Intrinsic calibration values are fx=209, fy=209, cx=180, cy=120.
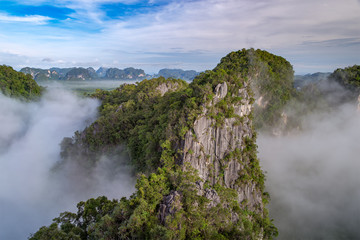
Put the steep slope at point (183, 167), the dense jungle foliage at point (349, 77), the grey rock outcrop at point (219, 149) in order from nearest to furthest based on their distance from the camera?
the steep slope at point (183, 167) → the grey rock outcrop at point (219, 149) → the dense jungle foliage at point (349, 77)

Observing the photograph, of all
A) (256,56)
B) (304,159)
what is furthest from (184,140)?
(304,159)

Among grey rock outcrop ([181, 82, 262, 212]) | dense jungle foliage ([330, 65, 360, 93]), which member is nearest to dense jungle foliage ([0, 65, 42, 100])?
grey rock outcrop ([181, 82, 262, 212])

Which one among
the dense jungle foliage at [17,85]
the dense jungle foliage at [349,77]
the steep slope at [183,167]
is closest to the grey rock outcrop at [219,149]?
the steep slope at [183,167]

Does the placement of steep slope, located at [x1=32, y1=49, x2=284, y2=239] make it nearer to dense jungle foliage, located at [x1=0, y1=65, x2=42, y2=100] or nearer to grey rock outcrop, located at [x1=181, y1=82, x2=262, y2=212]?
grey rock outcrop, located at [x1=181, y1=82, x2=262, y2=212]

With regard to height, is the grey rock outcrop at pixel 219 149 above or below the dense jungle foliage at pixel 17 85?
below

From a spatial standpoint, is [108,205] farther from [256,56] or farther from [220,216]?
[256,56]

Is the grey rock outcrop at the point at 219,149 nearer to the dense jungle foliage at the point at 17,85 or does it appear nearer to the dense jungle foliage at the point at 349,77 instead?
the dense jungle foliage at the point at 349,77
